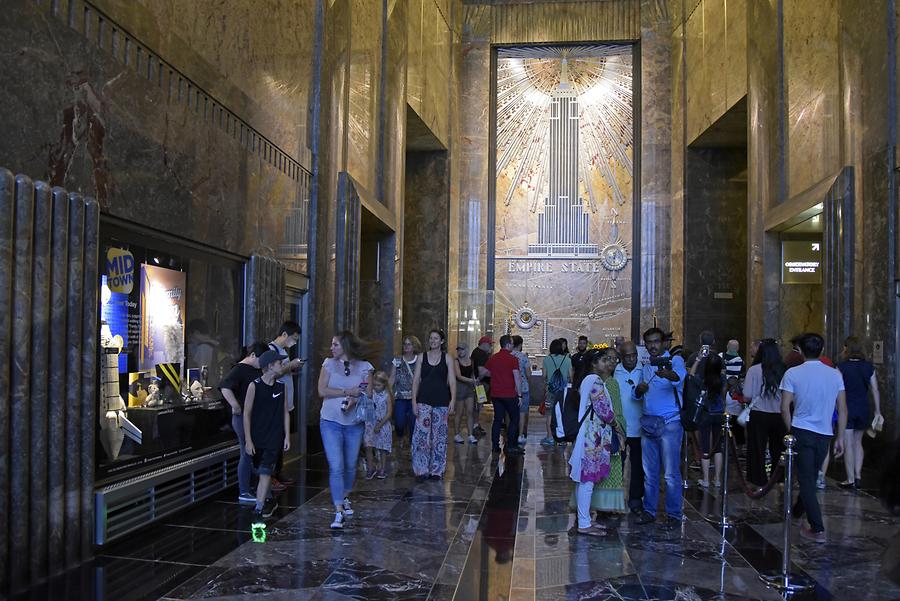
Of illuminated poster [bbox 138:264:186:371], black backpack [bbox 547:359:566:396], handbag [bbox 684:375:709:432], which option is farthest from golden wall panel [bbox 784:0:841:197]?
illuminated poster [bbox 138:264:186:371]

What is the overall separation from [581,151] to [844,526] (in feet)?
52.5

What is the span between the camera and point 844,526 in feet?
22.0

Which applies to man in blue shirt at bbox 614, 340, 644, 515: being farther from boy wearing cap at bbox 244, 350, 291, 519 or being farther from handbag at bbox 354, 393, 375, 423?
boy wearing cap at bbox 244, 350, 291, 519

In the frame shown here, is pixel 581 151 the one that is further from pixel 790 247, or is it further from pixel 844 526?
pixel 844 526

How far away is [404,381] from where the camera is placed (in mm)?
10086

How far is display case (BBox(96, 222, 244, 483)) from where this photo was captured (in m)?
6.01

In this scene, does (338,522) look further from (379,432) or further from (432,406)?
(432,406)

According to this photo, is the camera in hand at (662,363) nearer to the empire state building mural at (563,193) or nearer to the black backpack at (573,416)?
the black backpack at (573,416)

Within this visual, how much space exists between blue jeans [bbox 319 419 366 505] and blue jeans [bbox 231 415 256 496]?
1105 millimetres

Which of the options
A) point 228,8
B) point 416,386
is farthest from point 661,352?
point 228,8

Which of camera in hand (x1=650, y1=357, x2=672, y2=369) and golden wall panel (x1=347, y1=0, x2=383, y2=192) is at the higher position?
golden wall panel (x1=347, y1=0, x2=383, y2=192)

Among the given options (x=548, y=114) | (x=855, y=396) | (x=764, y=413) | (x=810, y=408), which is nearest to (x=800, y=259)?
(x=855, y=396)

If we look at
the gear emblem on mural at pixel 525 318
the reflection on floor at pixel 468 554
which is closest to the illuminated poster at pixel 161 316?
the reflection on floor at pixel 468 554

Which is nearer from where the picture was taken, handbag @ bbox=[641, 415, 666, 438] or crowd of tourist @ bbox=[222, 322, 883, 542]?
crowd of tourist @ bbox=[222, 322, 883, 542]
